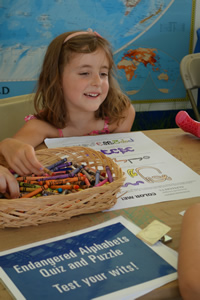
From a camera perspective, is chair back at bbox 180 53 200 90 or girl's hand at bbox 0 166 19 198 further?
chair back at bbox 180 53 200 90

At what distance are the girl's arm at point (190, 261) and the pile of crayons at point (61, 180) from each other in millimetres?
308

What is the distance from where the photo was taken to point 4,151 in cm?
119

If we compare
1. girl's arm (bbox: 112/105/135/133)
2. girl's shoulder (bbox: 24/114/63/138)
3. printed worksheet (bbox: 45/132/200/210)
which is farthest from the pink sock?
girl's shoulder (bbox: 24/114/63/138)

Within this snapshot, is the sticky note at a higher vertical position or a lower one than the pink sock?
higher

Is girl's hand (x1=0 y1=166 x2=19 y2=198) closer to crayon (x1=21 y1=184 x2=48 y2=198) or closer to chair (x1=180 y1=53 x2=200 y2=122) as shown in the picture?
crayon (x1=21 y1=184 x2=48 y2=198)

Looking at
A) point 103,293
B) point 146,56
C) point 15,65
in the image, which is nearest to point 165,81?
point 146,56

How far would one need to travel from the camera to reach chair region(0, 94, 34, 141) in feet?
5.31

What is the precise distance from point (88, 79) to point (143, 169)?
0.50 m

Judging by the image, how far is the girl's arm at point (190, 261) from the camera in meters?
0.69

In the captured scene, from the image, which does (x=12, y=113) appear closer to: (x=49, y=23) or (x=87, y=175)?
(x=87, y=175)

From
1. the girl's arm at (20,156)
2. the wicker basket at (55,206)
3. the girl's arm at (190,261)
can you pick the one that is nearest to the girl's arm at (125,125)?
the girl's arm at (20,156)

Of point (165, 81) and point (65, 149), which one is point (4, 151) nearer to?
point (65, 149)

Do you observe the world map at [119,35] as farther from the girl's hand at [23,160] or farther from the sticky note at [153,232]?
the sticky note at [153,232]

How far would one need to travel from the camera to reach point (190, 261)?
0.71 m
